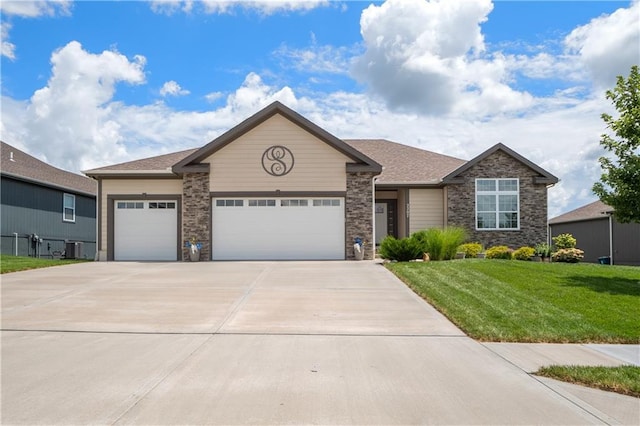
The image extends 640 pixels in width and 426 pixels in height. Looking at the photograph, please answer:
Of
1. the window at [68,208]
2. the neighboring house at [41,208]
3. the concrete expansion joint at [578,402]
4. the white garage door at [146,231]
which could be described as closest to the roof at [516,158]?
the white garage door at [146,231]

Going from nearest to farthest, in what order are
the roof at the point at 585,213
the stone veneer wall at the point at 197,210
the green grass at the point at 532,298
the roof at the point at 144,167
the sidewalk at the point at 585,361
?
the sidewalk at the point at 585,361 → the green grass at the point at 532,298 → the stone veneer wall at the point at 197,210 → the roof at the point at 144,167 → the roof at the point at 585,213

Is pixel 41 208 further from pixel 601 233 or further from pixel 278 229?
pixel 601 233

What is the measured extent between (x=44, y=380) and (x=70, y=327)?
Answer: 2.99m

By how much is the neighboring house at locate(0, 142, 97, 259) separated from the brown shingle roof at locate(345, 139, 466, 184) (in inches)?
612

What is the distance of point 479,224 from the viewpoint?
22703 mm

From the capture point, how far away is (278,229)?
20.6m

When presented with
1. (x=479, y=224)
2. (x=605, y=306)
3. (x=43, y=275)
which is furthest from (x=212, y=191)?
(x=605, y=306)

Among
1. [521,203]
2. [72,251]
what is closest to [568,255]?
[521,203]

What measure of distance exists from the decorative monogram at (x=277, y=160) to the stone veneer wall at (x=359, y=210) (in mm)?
2461

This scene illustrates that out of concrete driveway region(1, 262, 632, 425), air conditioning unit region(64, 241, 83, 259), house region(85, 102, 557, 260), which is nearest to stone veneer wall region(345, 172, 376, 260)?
house region(85, 102, 557, 260)

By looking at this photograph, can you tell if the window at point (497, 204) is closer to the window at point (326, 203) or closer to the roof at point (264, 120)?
the roof at point (264, 120)

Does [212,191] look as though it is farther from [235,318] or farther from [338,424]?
[338,424]

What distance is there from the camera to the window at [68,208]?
96.3 feet

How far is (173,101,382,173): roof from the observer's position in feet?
66.8
